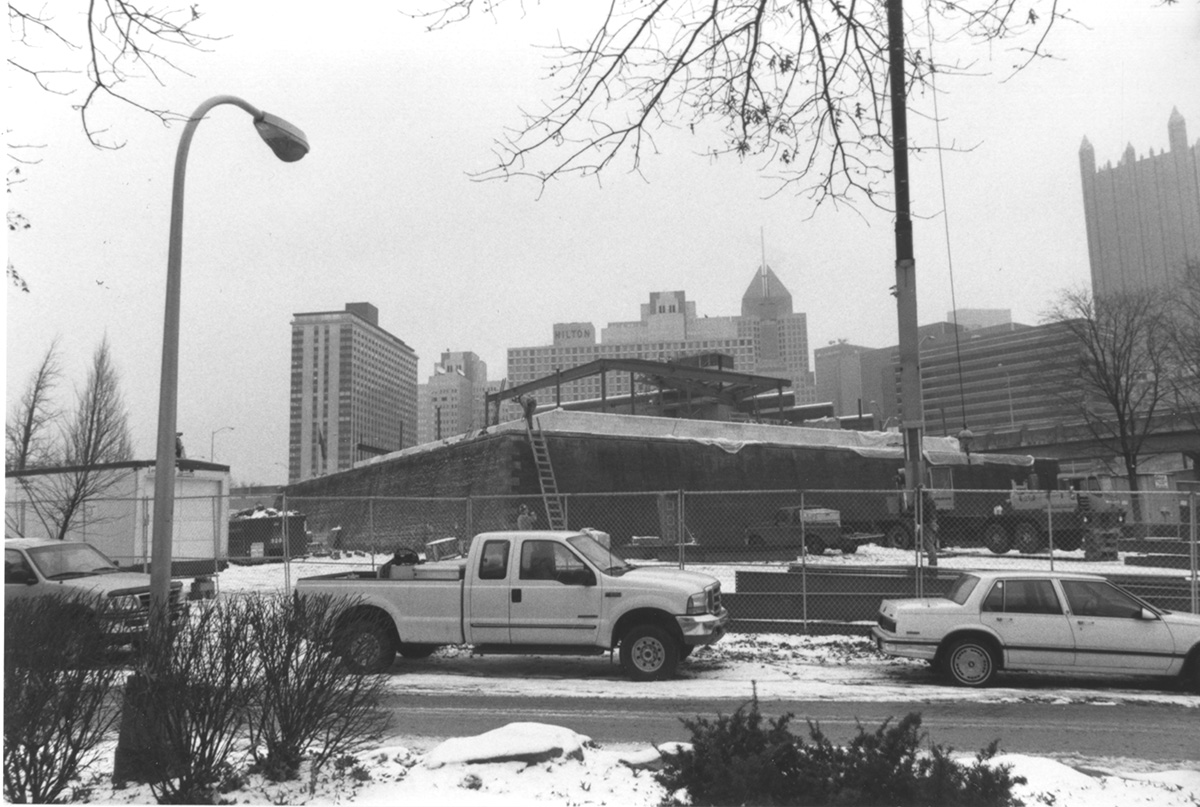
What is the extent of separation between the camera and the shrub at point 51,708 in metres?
5.14

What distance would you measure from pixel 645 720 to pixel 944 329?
6.74 m

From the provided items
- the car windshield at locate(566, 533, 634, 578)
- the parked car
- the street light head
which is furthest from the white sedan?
the parked car

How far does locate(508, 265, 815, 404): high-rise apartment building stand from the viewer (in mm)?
10312

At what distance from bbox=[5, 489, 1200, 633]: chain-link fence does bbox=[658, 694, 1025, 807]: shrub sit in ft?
25.7

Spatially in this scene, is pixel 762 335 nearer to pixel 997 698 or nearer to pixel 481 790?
pixel 997 698

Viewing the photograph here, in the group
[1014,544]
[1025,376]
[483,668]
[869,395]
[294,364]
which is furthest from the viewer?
Result: [1025,376]

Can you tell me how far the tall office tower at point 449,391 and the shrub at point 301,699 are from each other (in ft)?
17.4

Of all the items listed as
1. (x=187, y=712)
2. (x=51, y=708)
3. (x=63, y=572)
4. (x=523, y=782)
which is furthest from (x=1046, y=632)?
(x=63, y=572)

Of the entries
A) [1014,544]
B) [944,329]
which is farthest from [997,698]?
[1014,544]

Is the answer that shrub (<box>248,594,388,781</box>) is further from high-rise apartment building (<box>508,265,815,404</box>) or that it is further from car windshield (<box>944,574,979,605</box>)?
car windshield (<box>944,574,979,605</box>)

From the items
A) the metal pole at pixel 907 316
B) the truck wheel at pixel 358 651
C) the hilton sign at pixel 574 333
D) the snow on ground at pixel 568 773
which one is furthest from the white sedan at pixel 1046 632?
the truck wheel at pixel 358 651

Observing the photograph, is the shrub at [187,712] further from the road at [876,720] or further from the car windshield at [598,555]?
the car windshield at [598,555]

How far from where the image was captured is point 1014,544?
25.1 metres

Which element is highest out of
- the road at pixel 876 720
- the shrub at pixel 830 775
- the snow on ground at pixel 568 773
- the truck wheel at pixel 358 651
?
the truck wheel at pixel 358 651
